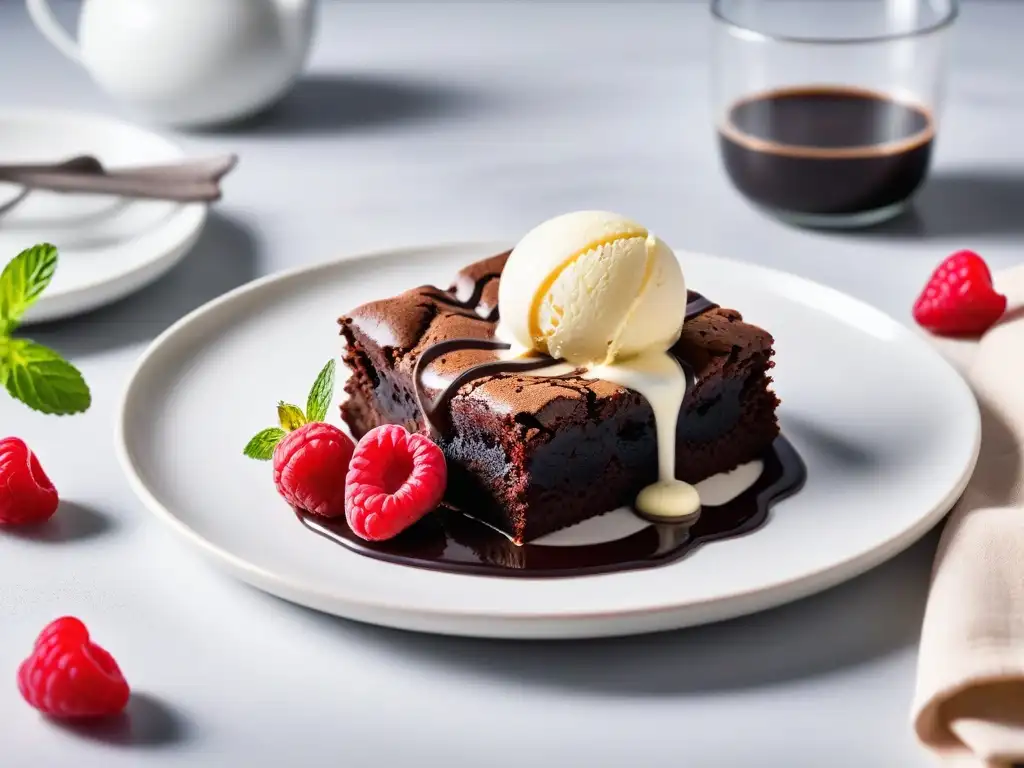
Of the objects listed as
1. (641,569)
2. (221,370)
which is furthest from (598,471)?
(221,370)

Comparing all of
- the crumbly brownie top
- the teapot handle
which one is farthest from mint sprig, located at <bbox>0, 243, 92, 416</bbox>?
the teapot handle

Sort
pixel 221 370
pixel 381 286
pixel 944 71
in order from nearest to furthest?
pixel 221 370
pixel 381 286
pixel 944 71

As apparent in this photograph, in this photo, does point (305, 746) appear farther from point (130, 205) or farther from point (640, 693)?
point (130, 205)

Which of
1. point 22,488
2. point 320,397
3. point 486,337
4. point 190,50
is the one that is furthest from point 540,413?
point 190,50

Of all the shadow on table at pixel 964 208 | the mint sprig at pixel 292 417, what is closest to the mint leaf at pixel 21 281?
the mint sprig at pixel 292 417

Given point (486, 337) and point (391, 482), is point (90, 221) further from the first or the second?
point (391, 482)

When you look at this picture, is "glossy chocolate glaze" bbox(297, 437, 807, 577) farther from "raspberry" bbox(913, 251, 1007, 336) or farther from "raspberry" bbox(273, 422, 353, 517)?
"raspberry" bbox(913, 251, 1007, 336)

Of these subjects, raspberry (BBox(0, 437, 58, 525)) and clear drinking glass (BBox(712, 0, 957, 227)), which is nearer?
raspberry (BBox(0, 437, 58, 525))

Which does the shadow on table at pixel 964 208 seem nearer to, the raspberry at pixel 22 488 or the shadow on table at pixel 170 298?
the shadow on table at pixel 170 298
